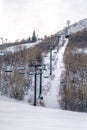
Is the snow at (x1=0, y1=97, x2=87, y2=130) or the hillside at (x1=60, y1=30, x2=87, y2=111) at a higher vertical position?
the hillside at (x1=60, y1=30, x2=87, y2=111)

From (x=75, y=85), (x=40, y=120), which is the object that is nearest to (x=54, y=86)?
(x=75, y=85)

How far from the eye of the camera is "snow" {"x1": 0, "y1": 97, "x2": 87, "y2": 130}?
3248 mm

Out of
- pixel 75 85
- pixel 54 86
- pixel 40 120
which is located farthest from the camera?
pixel 54 86

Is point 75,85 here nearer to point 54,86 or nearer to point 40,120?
point 54,86

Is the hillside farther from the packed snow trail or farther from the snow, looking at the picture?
the snow

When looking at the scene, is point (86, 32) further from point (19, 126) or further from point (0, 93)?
point (19, 126)

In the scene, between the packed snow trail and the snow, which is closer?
the snow

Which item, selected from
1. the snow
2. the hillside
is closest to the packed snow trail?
the hillside

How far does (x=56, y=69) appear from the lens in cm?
2509

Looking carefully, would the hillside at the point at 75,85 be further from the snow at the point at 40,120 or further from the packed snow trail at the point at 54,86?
the snow at the point at 40,120

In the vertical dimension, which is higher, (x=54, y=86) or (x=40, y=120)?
(x=54, y=86)

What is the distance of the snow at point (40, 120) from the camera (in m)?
3.25

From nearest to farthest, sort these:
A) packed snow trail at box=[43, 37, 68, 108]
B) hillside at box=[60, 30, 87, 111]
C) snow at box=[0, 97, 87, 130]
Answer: snow at box=[0, 97, 87, 130] < hillside at box=[60, 30, 87, 111] < packed snow trail at box=[43, 37, 68, 108]

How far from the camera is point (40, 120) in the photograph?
11.8 feet
